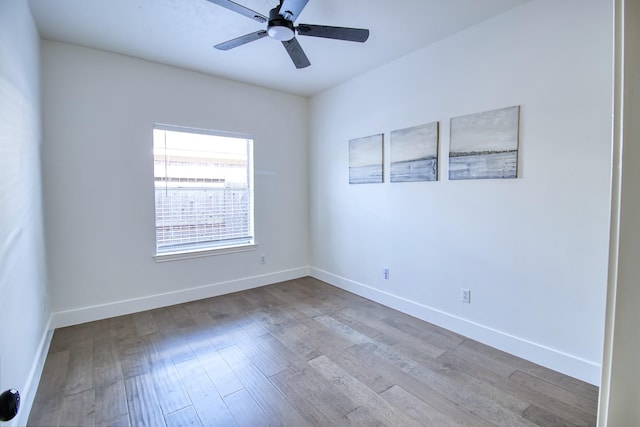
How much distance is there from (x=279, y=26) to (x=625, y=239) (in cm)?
216

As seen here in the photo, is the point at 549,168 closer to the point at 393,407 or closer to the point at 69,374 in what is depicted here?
the point at 393,407

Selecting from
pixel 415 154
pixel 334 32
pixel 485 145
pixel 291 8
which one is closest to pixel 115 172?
pixel 291 8

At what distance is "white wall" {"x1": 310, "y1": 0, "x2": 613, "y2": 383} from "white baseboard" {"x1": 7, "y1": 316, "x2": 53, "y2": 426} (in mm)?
2984

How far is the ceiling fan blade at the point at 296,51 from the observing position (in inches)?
90.1

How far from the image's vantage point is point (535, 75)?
2227 millimetres

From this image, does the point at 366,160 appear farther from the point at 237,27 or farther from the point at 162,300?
the point at 162,300

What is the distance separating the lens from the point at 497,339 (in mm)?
2490

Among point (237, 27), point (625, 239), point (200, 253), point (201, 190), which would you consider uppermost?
point (237, 27)

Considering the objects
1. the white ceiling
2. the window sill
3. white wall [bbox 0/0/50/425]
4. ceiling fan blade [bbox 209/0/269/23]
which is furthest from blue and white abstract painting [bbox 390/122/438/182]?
white wall [bbox 0/0/50/425]

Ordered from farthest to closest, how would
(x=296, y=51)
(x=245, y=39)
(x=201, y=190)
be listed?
1. (x=201, y=190)
2. (x=296, y=51)
3. (x=245, y=39)

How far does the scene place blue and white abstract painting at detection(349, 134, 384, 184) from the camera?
3.43 m

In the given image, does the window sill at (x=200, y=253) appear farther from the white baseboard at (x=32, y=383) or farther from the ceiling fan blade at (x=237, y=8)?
the ceiling fan blade at (x=237, y=8)

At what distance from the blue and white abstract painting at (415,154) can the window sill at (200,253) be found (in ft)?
6.99

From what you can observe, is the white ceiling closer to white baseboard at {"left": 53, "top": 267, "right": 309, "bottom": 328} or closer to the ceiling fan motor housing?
the ceiling fan motor housing
